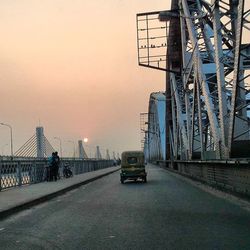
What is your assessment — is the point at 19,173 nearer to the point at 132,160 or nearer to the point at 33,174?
the point at 33,174

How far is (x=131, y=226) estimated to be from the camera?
10930 millimetres

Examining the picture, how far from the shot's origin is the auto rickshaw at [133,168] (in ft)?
105

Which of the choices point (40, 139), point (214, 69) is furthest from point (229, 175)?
point (40, 139)

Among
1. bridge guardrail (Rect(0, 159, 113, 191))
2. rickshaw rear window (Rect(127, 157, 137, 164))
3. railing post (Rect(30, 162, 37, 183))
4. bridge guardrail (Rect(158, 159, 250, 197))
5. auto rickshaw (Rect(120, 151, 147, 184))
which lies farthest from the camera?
rickshaw rear window (Rect(127, 157, 137, 164))

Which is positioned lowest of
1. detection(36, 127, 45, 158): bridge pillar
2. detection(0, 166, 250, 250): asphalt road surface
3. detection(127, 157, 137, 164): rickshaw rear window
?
detection(0, 166, 250, 250): asphalt road surface

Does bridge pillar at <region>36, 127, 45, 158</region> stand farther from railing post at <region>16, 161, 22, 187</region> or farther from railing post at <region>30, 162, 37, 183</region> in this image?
railing post at <region>16, 161, 22, 187</region>

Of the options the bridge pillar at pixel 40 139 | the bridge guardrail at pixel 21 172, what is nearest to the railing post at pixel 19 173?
the bridge guardrail at pixel 21 172

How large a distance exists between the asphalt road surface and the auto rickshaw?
1557cm

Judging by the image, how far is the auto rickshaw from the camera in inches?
1264

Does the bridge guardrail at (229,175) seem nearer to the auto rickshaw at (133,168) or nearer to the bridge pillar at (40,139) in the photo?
the auto rickshaw at (133,168)

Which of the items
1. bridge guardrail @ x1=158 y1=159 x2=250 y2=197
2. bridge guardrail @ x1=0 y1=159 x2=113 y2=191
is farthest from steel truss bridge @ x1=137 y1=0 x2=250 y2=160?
bridge guardrail @ x1=0 y1=159 x2=113 y2=191

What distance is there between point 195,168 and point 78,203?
15.4 m

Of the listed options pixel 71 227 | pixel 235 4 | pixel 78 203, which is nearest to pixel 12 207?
pixel 78 203

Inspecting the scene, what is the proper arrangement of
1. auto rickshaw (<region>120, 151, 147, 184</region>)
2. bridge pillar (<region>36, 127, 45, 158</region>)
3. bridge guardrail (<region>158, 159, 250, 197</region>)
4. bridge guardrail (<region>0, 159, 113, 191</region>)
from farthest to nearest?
bridge pillar (<region>36, 127, 45, 158</region>)
auto rickshaw (<region>120, 151, 147, 184</region>)
bridge guardrail (<region>0, 159, 113, 191</region>)
bridge guardrail (<region>158, 159, 250, 197</region>)
